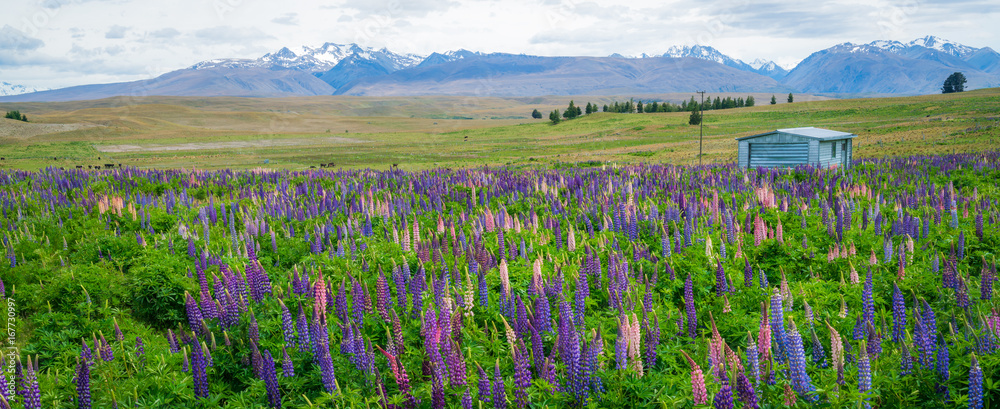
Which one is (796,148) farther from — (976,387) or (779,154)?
(976,387)

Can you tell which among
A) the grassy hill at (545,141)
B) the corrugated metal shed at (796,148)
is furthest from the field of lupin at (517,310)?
the grassy hill at (545,141)

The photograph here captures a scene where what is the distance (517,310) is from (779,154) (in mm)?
30854

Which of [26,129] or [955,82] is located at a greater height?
[955,82]

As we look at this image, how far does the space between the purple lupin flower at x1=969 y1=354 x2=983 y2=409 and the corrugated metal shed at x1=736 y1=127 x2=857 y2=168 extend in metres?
28.5

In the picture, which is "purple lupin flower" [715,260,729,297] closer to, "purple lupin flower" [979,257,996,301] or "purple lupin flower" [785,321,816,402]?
"purple lupin flower" [785,321,816,402]

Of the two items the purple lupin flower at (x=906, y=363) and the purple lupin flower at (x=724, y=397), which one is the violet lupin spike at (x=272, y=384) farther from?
the purple lupin flower at (x=906, y=363)

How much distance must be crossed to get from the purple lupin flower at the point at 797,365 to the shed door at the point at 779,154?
29.9m

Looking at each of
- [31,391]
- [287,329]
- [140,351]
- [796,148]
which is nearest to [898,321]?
[287,329]

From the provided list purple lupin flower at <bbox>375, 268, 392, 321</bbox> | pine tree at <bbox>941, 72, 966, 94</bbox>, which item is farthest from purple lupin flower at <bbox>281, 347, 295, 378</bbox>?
pine tree at <bbox>941, 72, 966, 94</bbox>

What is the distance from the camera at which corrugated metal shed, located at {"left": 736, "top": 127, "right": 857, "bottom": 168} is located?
1218 inches

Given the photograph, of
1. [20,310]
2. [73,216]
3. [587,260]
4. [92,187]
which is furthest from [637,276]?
[92,187]

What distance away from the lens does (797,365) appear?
457cm

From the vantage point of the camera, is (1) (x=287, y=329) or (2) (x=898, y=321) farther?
(1) (x=287, y=329)

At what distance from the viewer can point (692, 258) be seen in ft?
27.5
